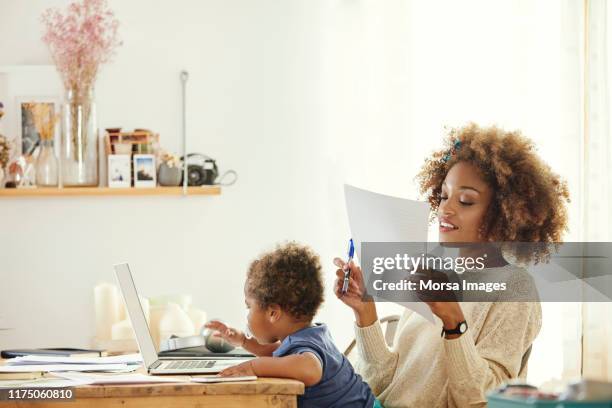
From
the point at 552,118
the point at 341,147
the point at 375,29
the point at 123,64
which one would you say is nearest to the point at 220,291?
the point at 341,147

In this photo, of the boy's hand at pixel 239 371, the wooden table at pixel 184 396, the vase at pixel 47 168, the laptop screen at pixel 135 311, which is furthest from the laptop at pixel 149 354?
the vase at pixel 47 168

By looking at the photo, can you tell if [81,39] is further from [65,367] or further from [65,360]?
[65,367]

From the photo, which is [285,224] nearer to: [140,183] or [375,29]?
[140,183]

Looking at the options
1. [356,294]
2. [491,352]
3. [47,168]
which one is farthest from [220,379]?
[47,168]

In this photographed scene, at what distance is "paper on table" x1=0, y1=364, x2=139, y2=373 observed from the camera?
206cm

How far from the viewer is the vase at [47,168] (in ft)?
12.2

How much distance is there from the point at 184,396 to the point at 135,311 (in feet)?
1.55

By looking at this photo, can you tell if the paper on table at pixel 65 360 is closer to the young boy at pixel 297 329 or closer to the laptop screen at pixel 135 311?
the laptop screen at pixel 135 311

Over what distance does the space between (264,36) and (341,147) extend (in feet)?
1.92

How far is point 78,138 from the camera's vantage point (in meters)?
3.72

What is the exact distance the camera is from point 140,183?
376 centimetres

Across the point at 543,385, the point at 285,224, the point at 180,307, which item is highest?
the point at 285,224

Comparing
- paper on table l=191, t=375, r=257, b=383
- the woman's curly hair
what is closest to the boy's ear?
paper on table l=191, t=375, r=257, b=383

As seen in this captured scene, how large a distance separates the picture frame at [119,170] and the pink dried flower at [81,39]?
0.96ft
